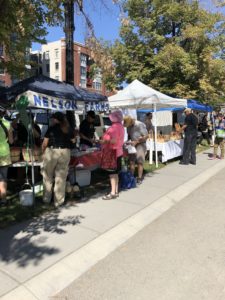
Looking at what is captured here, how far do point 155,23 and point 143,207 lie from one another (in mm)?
15184

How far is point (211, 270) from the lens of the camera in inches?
147

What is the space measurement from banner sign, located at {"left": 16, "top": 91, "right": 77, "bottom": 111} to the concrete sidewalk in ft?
6.80

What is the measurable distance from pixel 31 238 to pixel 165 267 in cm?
196

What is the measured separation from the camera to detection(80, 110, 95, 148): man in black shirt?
28.5 ft

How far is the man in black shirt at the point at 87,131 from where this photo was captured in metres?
8.69

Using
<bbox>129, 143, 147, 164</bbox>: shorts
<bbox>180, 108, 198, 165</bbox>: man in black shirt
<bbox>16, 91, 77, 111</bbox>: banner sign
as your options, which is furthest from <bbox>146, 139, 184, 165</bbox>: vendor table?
<bbox>16, 91, 77, 111</bbox>: banner sign

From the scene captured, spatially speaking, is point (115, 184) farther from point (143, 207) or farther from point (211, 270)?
point (211, 270)

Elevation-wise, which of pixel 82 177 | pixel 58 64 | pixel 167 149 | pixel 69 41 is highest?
pixel 58 64

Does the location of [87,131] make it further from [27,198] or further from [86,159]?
[27,198]

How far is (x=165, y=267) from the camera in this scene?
151 inches

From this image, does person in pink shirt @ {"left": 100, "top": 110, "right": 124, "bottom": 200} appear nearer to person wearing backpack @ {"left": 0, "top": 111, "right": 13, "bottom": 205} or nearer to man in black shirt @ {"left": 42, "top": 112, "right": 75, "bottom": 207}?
man in black shirt @ {"left": 42, "top": 112, "right": 75, "bottom": 207}

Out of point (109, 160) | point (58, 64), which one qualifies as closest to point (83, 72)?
point (58, 64)

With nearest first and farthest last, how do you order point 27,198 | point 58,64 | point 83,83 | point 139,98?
point 27,198, point 139,98, point 83,83, point 58,64

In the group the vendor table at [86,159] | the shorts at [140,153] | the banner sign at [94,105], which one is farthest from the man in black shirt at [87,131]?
the shorts at [140,153]
